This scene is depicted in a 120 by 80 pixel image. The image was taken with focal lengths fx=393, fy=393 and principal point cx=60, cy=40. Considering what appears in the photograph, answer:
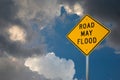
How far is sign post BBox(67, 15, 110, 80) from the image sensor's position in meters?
15.1

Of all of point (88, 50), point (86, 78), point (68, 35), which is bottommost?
point (86, 78)

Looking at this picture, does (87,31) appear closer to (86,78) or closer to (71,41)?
(71,41)

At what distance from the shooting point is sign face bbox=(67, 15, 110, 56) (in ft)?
49.6

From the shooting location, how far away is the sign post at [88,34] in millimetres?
15125

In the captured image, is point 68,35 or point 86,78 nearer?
point 86,78

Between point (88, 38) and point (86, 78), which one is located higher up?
point (88, 38)

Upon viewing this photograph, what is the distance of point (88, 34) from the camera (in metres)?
15.2

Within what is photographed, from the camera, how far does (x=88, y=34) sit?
50.0ft

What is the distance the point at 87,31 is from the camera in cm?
1534

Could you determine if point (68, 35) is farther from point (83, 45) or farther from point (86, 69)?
point (86, 69)

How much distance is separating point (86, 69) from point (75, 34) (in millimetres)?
1743

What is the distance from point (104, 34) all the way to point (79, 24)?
1114 mm

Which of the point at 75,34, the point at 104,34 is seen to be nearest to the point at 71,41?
the point at 75,34

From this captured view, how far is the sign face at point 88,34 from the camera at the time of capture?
15133 mm
